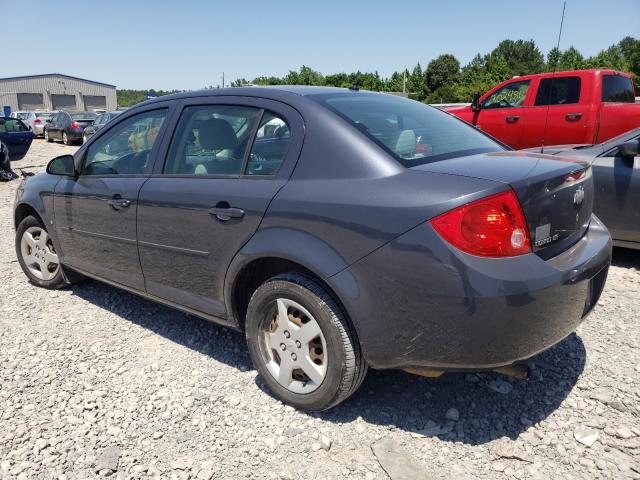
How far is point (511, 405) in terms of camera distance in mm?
2637

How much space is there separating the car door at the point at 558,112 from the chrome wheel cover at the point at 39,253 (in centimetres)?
709

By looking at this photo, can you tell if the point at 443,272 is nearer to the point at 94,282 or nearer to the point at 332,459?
the point at 332,459

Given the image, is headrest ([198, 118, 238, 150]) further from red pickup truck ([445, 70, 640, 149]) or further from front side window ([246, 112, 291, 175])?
red pickup truck ([445, 70, 640, 149])

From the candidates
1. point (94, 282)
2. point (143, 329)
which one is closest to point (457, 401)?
point (143, 329)

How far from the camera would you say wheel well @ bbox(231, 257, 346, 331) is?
2629mm

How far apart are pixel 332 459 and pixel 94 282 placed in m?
3.27

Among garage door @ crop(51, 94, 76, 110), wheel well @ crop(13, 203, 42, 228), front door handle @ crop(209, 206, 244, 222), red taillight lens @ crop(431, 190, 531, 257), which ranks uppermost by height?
garage door @ crop(51, 94, 76, 110)

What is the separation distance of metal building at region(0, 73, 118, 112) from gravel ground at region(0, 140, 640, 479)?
223ft

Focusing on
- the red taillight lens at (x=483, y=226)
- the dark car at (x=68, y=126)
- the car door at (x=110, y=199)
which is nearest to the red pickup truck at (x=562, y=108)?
the red taillight lens at (x=483, y=226)

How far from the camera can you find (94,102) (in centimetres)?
7312

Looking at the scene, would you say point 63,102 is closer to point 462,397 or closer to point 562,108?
point 562,108

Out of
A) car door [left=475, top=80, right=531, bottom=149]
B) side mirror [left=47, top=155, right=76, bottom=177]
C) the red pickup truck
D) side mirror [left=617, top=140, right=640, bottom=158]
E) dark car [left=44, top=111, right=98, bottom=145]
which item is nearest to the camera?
side mirror [left=47, top=155, right=76, bottom=177]

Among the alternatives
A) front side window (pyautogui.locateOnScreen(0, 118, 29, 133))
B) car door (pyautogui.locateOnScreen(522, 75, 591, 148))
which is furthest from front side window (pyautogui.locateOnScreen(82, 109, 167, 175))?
front side window (pyautogui.locateOnScreen(0, 118, 29, 133))

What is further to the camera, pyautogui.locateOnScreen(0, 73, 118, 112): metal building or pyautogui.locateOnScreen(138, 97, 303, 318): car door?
pyautogui.locateOnScreen(0, 73, 118, 112): metal building
